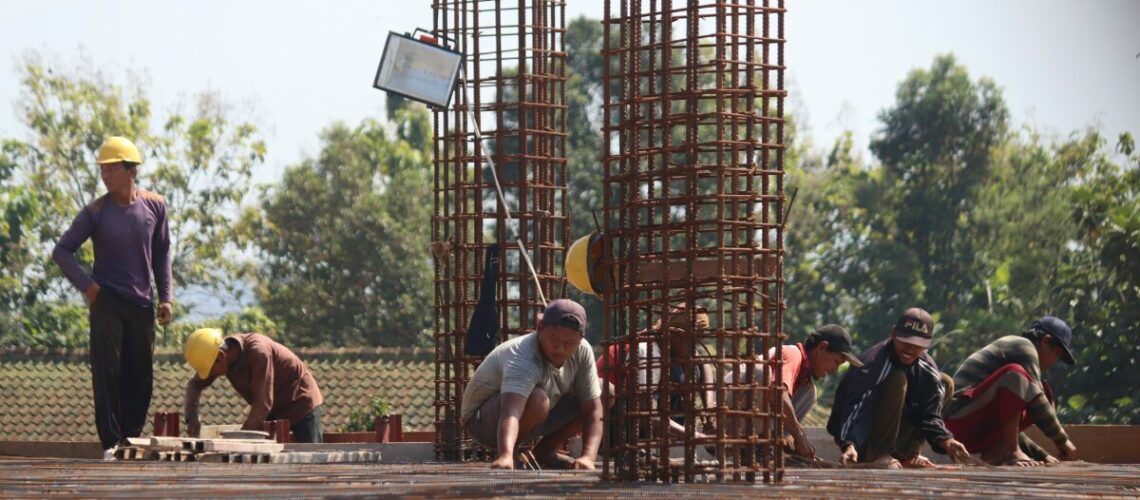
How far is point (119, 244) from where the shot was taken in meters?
11.4

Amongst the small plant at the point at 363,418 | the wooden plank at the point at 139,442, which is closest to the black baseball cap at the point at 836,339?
the wooden plank at the point at 139,442

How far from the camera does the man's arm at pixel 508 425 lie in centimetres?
894

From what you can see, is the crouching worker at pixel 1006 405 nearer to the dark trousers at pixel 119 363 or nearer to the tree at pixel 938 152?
the dark trousers at pixel 119 363

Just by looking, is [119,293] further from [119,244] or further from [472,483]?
[472,483]

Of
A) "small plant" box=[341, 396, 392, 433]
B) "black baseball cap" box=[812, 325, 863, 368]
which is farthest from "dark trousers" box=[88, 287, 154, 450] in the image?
"small plant" box=[341, 396, 392, 433]

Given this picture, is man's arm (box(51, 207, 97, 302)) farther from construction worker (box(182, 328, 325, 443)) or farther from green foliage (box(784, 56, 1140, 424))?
green foliage (box(784, 56, 1140, 424))

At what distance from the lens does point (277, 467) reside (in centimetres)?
974

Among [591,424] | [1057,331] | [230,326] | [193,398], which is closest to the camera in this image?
[591,424]

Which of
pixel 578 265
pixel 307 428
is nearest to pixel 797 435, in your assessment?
pixel 578 265

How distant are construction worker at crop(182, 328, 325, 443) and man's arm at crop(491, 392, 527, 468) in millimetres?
3574

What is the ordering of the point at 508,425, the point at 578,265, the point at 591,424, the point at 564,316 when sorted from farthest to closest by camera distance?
the point at 578,265 → the point at 591,424 → the point at 564,316 → the point at 508,425

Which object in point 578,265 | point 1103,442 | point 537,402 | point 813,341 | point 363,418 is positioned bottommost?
point 363,418

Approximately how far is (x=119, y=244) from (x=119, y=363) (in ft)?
2.27

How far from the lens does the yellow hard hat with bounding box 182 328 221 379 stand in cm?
1305
